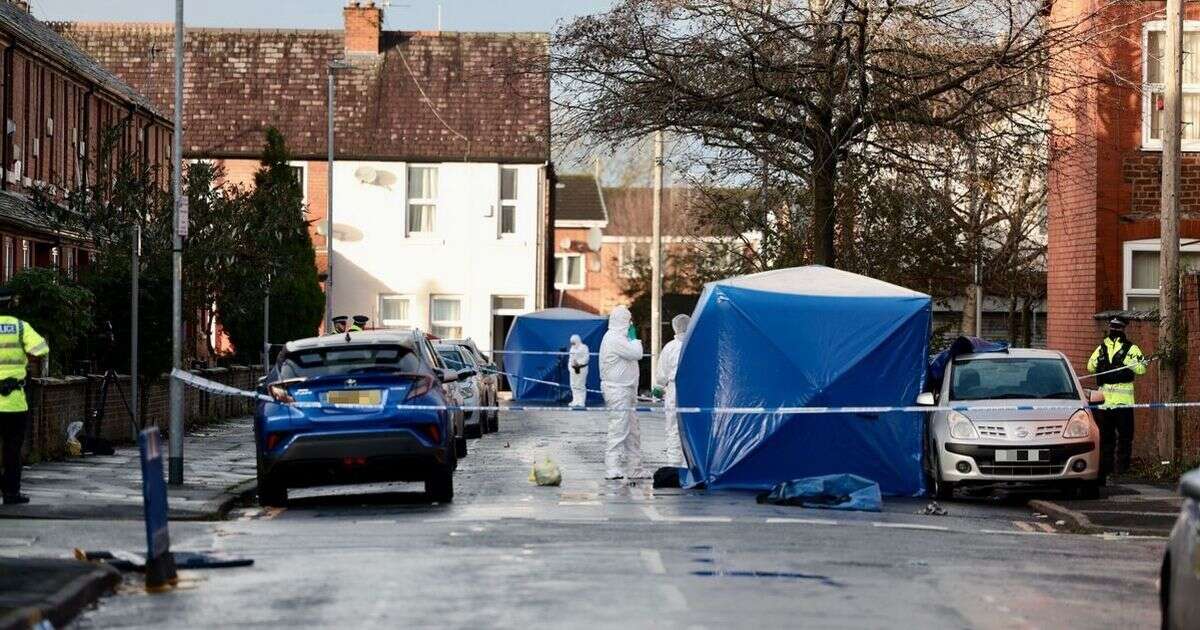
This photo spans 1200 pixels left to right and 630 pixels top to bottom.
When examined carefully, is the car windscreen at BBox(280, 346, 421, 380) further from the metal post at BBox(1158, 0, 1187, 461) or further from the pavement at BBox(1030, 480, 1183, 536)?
the metal post at BBox(1158, 0, 1187, 461)

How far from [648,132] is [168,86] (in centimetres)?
3433

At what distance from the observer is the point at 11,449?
17172 mm

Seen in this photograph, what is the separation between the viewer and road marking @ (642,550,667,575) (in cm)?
1251

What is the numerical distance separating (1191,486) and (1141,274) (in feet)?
66.1

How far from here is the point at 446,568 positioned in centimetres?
1259

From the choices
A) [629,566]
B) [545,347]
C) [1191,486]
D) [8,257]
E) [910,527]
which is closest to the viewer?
[1191,486]

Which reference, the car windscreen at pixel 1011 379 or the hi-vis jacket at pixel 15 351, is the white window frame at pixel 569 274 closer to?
the car windscreen at pixel 1011 379

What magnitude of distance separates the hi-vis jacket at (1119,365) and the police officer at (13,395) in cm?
1176

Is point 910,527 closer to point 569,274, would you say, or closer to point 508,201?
point 508,201

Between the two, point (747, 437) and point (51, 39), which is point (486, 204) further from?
point (747, 437)

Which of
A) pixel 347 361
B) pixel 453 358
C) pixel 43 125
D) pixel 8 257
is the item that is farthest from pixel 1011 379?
pixel 43 125

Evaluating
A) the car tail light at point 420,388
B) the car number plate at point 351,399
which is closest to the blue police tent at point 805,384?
the car tail light at point 420,388

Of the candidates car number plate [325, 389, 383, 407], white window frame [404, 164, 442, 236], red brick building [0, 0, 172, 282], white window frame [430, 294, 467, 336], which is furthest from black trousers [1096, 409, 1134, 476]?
white window frame [404, 164, 442, 236]

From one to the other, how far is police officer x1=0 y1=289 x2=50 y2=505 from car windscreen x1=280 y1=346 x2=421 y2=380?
2.18 meters
